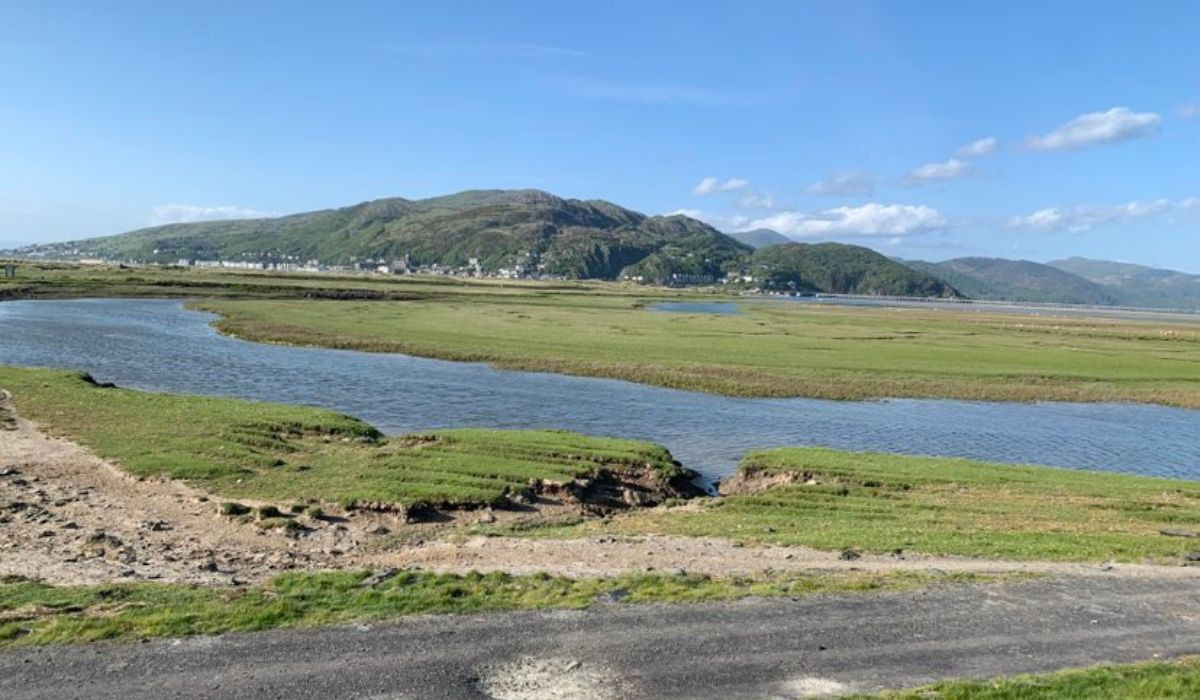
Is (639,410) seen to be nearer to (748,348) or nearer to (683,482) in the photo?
(683,482)

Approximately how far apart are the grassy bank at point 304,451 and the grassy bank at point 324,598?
31.9 ft

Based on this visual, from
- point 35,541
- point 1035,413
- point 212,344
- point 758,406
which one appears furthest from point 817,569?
point 212,344

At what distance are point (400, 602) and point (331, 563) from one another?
18.2 ft

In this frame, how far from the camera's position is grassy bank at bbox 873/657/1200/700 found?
14.2 metres

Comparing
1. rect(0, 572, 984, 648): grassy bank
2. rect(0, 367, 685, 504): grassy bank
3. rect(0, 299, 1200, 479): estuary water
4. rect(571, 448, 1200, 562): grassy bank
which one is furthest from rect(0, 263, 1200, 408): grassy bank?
rect(0, 572, 984, 648): grassy bank

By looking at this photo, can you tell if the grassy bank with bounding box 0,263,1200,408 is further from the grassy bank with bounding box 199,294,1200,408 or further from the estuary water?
the estuary water

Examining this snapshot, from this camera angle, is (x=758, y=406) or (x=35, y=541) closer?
(x=35, y=541)

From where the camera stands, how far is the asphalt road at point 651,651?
46.8 feet

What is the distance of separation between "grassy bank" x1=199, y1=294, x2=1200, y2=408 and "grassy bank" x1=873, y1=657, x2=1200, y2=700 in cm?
4923

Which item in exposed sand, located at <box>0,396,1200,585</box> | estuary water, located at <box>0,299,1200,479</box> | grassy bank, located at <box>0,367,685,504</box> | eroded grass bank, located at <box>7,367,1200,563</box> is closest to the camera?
exposed sand, located at <box>0,396,1200,585</box>

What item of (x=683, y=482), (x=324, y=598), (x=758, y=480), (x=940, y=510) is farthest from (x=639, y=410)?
(x=324, y=598)

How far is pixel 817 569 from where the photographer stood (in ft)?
73.0

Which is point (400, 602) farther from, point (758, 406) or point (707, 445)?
point (758, 406)

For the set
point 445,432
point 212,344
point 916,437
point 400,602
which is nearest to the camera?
point 400,602
